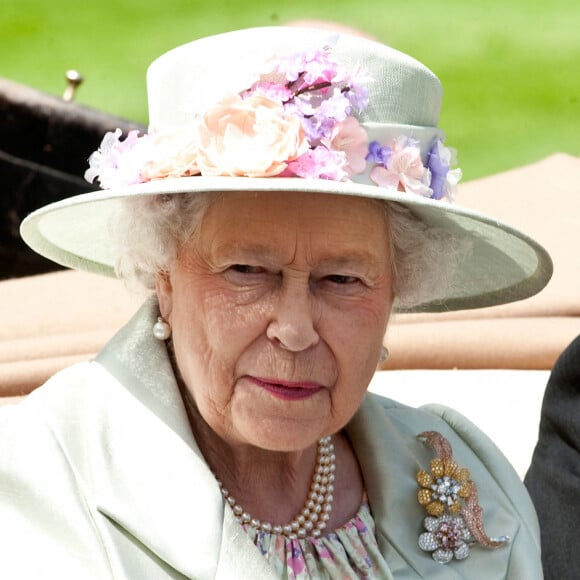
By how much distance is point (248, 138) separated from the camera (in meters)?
1.96

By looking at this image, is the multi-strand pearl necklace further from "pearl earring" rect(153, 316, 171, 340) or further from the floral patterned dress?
"pearl earring" rect(153, 316, 171, 340)

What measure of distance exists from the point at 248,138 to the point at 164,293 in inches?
16.5

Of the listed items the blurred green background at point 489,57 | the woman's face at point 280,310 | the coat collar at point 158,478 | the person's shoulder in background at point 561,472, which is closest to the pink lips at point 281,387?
the woman's face at point 280,310

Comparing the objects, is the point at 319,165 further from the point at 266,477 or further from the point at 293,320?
the point at 266,477

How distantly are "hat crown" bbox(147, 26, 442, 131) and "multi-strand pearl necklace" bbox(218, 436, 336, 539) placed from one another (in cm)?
75

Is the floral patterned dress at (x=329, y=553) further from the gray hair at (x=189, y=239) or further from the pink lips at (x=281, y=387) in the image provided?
the gray hair at (x=189, y=239)

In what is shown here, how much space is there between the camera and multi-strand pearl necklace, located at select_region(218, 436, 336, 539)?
219 centimetres

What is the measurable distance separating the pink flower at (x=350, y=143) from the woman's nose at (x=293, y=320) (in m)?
0.24

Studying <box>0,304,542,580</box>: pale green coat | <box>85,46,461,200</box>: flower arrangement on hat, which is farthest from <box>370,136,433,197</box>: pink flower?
<box>0,304,542,580</box>: pale green coat

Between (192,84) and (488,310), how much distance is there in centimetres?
191

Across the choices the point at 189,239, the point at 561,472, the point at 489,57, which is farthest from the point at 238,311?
the point at 489,57

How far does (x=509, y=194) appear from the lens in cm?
415

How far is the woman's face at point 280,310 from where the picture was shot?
2.01m

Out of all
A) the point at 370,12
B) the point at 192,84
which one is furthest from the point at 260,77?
the point at 370,12
